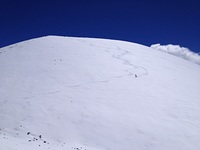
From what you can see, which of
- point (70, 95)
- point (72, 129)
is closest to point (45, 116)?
point (72, 129)

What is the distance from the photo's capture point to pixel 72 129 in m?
11.2

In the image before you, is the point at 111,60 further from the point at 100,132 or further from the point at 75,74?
the point at 100,132

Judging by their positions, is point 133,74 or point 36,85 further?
point 133,74

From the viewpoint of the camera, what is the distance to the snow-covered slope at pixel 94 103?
10.7m

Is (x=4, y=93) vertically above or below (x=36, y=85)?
below

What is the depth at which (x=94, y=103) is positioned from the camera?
13.6 metres

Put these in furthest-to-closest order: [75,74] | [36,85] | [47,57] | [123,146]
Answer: [47,57] → [75,74] → [36,85] → [123,146]

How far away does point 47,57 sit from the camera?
2117cm

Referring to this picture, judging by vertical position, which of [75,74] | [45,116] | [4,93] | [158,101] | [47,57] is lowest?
[45,116]

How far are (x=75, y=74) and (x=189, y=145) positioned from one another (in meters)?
9.71

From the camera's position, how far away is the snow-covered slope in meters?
10.7

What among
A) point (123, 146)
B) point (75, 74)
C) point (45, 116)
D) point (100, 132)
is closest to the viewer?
point (123, 146)

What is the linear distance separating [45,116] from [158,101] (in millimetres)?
7075

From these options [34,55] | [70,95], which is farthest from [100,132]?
[34,55]
